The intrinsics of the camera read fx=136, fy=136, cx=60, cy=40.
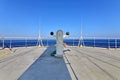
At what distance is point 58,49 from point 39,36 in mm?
6791

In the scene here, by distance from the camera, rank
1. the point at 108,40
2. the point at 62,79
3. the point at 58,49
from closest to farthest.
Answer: the point at 62,79
the point at 58,49
the point at 108,40

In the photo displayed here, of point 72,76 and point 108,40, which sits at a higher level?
point 108,40

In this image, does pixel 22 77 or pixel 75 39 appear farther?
pixel 75 39

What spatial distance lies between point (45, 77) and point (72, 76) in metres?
0.63

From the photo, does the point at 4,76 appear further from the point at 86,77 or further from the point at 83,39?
the point at 83,39

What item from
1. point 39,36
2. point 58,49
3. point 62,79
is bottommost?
point 62,79

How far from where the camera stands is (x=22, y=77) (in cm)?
308

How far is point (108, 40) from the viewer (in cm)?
1128

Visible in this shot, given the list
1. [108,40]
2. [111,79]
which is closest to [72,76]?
A: [111,79]

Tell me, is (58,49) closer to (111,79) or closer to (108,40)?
(111,79)

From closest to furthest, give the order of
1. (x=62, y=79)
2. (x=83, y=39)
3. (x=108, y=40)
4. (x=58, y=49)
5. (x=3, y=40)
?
(x=62, y=79) < (x=58, y=49) < (x=3, y=40) < (x=108, y=40) < (x=83, y=39)

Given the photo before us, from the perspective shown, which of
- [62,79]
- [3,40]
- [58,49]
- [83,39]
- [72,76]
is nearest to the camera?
[62,79]

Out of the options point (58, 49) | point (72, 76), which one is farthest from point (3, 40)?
point (72, 76)

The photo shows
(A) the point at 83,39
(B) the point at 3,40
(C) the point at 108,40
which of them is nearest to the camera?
(B) the point at 3,40
